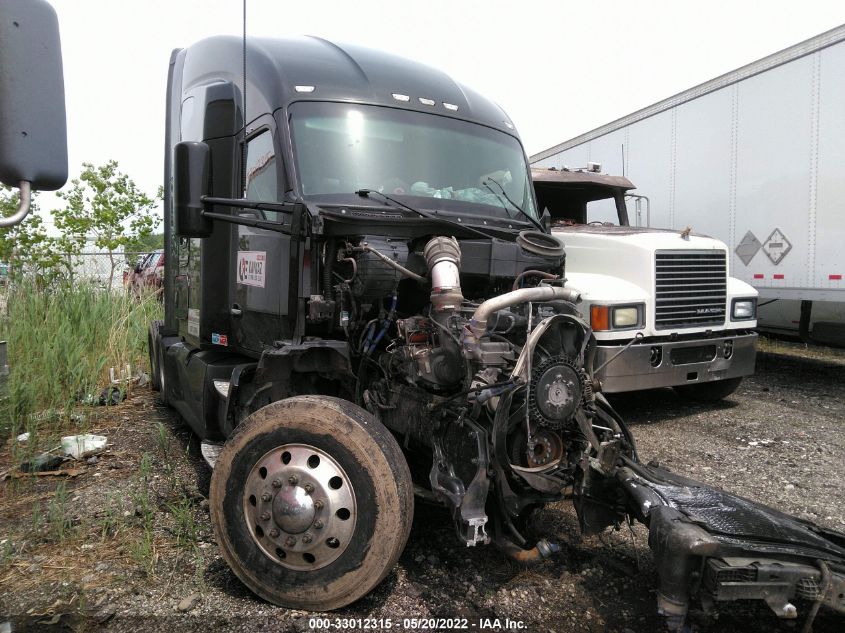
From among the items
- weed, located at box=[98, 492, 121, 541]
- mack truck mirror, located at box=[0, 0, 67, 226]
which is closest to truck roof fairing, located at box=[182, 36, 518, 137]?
mack truck mirror, located at box=[0, 0, 67, 226]

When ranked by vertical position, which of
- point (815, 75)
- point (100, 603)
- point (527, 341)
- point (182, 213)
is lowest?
point (100, 603)

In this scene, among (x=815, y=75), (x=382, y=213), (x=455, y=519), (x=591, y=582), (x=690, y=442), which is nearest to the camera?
(x=455, y=519)

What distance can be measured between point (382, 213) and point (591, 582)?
2.31 metres

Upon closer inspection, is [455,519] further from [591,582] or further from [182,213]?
[182,213]

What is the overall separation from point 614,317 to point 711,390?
1975mm

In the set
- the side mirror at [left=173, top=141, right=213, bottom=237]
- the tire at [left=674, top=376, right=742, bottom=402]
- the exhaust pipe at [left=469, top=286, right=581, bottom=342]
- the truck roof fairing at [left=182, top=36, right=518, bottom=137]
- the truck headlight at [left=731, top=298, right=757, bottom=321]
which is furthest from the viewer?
the tire at [left=674, top=376, right=742, bottom=402]

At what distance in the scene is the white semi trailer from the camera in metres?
7.42

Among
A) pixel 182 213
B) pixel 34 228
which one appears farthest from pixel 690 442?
pixel 34 228

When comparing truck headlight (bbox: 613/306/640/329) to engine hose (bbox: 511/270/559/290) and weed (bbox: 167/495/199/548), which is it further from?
weed (bbox: 167/495/199/548)

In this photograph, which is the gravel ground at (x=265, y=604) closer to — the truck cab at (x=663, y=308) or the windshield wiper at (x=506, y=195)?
the truck cab at (x=663, y=308)

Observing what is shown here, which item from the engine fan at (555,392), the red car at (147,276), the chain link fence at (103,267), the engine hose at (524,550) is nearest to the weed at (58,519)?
the engine hose at (524,550)

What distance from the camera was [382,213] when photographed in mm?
3764

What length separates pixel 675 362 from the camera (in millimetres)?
6031

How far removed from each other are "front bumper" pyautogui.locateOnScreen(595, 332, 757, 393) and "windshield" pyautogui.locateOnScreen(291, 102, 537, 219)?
201cm
